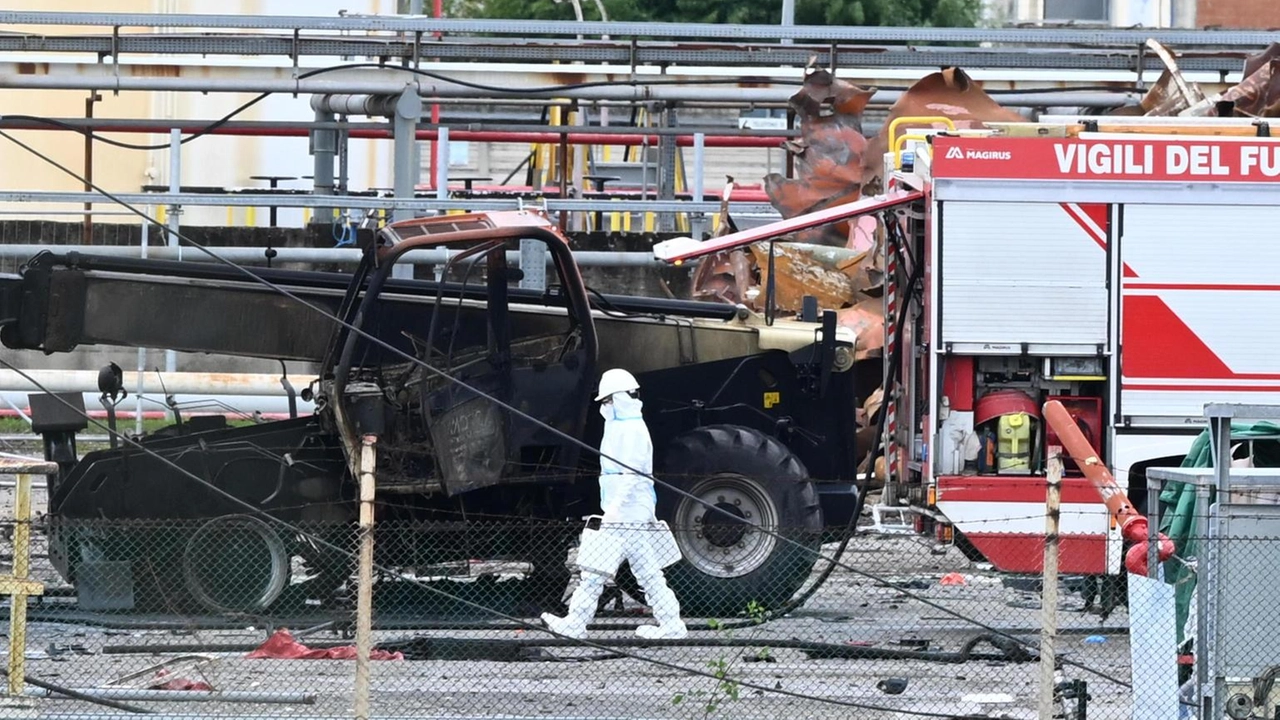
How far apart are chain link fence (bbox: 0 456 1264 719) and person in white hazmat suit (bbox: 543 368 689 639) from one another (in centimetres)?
17

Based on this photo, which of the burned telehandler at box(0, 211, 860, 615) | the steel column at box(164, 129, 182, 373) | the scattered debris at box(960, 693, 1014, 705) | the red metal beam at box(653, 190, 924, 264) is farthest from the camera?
the steel column at box(164, 129, 182, 373)

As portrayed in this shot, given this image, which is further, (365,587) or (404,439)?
(404,439)

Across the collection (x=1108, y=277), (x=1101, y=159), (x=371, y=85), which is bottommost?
(x=1108, y=277)

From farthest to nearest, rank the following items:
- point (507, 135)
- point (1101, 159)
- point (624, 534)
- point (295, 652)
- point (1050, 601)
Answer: point (507, 135), point (1101, 159), point (624, 534), point (295, 652), point (1050, 601)

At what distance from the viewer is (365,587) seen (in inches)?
293

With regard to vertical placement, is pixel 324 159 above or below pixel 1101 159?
above

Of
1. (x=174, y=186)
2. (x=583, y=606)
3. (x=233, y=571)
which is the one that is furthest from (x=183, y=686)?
(x=174, y=186)

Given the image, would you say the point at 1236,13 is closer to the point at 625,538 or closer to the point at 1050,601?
the point at 625,538

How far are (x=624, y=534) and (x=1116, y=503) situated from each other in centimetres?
278

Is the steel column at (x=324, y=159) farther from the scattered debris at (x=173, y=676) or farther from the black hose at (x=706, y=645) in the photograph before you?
the scattered debris at (x=173, y=676)

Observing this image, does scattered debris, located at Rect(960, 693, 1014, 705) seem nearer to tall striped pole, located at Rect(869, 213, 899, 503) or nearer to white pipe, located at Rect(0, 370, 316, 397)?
tall striped pole, located at Rect(869, 213, 899, 503)

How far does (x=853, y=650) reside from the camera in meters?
9.84

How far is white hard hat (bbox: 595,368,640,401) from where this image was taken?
10367mm

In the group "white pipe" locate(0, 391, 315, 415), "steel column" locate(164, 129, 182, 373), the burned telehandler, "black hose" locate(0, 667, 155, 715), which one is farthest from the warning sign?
"steel column" locate(164, 129, 182, 373)
